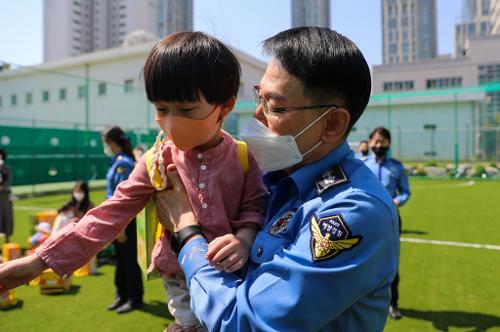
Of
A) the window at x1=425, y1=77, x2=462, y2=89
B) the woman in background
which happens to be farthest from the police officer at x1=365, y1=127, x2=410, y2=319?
the window at x1=425, y1=77, x2=462, y2=89

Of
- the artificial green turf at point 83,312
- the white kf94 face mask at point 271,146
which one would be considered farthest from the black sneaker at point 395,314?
the white kf94 face mask at point 271,146

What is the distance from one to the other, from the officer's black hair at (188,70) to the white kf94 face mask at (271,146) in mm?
158

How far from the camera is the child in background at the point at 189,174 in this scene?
1.34 m

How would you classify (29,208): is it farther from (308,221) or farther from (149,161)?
(308,221)

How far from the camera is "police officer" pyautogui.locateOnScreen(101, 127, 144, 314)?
4.37m

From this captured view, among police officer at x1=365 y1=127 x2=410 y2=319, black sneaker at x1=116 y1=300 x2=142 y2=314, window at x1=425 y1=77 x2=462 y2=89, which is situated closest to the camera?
black sneaker at x1=116 y1=300 x2=142 y2=314

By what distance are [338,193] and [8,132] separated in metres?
14.6

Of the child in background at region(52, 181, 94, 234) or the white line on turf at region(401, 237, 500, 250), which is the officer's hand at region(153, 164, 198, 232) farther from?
the white line on turf at region(401, 237, 500, 250)

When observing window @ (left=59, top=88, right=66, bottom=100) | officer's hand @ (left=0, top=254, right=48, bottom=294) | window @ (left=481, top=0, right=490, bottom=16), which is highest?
window @ (left=481, top=0, right=490, bottom=16)

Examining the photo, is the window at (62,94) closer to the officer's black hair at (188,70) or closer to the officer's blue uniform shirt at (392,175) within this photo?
the officer's blue uniform shirt at (392,175)

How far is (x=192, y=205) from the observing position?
146cm

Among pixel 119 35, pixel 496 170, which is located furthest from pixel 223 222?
pixel 119 35

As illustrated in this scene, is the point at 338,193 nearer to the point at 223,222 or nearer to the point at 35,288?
the point at 223,222

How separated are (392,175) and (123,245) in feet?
10.9
